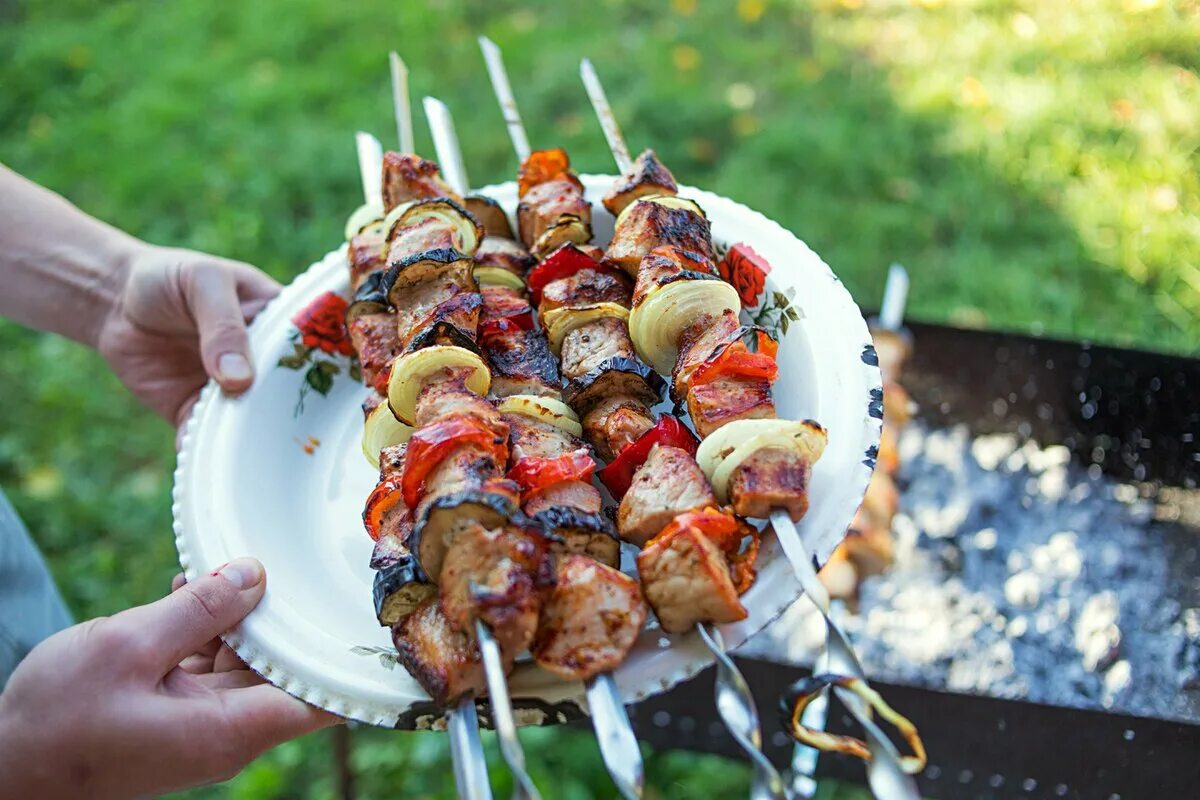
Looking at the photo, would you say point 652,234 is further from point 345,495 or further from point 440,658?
point 440,658

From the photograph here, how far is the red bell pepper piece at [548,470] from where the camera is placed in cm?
178

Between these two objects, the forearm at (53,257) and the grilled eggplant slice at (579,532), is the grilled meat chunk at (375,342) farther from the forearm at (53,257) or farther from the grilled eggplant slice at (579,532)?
the forearm at (53,257)

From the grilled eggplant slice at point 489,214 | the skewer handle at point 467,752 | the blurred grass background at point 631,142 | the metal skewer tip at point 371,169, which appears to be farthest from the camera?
the blurred grass background at point 631,142

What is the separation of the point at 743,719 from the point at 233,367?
5.10ft

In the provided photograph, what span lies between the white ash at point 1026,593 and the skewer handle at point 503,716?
1695mm

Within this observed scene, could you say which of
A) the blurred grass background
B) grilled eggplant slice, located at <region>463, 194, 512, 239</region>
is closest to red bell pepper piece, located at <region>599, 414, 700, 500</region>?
grilled eggplant slice, located at <region>463, 194, 512, 239</region>

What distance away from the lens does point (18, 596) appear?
2.48 meters

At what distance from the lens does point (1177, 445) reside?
10.3 feet

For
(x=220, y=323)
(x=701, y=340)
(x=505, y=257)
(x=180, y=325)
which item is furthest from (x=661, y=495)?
(x=180, y=325)

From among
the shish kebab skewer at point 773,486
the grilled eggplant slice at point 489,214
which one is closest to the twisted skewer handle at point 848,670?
the shish kebab skewer at point 773,486

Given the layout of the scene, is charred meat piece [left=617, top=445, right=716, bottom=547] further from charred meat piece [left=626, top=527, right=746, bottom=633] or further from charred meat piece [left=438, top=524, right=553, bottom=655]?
charred meat piece [left=438, top=524, right=553, bottom=655]

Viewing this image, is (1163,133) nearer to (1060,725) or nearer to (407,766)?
(1060,725)

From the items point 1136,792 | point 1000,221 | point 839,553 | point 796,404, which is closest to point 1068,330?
point 1000,221

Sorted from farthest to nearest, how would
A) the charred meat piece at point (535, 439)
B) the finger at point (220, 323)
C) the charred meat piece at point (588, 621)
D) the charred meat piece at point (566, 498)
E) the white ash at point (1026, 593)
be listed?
the white ash at point (1026, 593) < the finger at point (220, 323) < the charred meat piece at point (535, 439) < the charred meat piece at point (566, 498) < the charred meat piece at point (588, 621)
